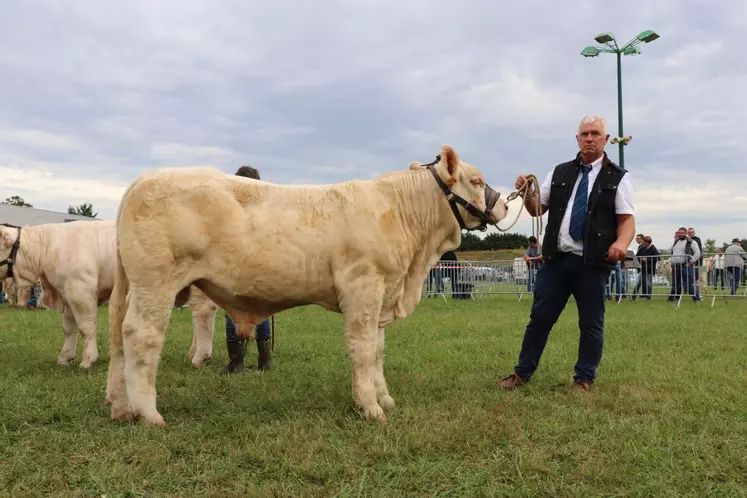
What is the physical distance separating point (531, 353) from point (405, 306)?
4.98 feet

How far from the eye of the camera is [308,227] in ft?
14.5

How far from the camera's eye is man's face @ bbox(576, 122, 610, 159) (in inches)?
208

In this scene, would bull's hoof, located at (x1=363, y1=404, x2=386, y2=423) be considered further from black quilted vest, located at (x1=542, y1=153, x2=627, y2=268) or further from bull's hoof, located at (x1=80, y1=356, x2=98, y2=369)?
bull's hoof, located at (x1=80, y1=356, x2=98, y2=369)

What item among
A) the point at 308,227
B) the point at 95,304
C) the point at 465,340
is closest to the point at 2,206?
the point at 95,304

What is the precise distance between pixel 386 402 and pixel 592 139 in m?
2.99

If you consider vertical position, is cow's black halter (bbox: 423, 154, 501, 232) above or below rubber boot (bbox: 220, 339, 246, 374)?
above

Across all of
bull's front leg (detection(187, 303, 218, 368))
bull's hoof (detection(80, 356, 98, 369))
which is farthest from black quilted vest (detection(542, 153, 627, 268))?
bull's hoof (detection(80, 356, 98, 369))

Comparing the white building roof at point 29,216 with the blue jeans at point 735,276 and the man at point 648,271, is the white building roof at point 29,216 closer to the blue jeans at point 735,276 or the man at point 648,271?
the man at point 648,271

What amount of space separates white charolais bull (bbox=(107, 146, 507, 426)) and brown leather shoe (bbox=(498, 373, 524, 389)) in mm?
1244

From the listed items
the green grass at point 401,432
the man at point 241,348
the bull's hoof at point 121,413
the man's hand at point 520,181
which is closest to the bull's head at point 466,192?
the man's hand at point 520,181

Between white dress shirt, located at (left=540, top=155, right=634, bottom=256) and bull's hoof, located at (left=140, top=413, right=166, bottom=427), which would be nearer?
bull's hoof, located at (left=140, top=413, right=166, bottom=427)

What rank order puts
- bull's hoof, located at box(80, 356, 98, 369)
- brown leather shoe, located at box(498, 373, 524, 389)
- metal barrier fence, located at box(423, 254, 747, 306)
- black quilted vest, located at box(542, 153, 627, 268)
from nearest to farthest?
black quilted vest, located at box(542, 153, 627, 268), brown leather shoe, located at box(498, 373, 524, 389), bull's hoof, located at box(80, 356, 98, 369), metal barrier fence, located at box(423, 254, 747, 306)

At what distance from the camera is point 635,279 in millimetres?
18484

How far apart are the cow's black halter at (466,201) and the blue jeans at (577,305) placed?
0.96 meters
